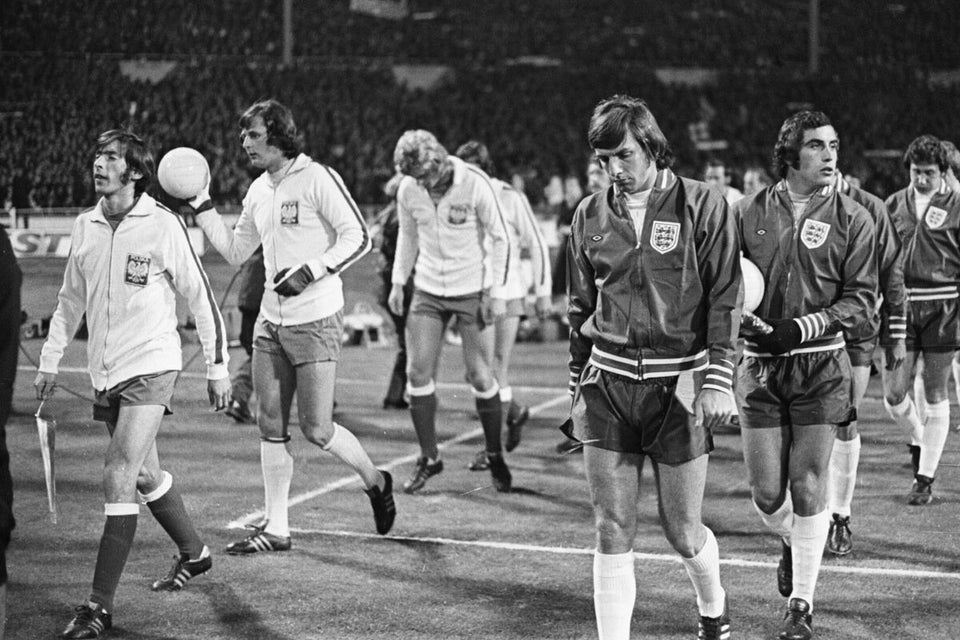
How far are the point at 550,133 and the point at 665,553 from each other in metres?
16.9

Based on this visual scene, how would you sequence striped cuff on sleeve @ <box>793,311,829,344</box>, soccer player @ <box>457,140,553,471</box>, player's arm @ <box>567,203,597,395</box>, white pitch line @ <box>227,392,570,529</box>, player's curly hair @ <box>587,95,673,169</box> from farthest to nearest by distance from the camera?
soccer player @ <box>457,140,553,471</box>, white pitch line @ <box>227,392,570,529</box>, striped cuff on sleeve @ <box>793,311,829,344</box>, player's arm @ <box>567,203,597,395</box>, player's curly hair @ <box>587,95,673,169</box>

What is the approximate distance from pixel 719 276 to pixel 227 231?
9.00 feet

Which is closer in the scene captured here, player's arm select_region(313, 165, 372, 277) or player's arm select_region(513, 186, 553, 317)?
player's arm select_region(313, 165, 372, 277)

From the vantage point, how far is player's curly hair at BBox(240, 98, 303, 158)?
19.9 feet

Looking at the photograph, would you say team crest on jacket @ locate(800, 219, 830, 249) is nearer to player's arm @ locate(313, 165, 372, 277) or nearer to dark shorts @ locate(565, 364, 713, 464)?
dark shorts @ locate(565, 364, 713, 464)

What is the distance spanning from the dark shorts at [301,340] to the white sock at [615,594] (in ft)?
7.60

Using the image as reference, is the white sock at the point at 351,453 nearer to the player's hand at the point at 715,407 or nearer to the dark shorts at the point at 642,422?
the dark shorts at the point at 642,422

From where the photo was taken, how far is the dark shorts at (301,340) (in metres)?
6.16

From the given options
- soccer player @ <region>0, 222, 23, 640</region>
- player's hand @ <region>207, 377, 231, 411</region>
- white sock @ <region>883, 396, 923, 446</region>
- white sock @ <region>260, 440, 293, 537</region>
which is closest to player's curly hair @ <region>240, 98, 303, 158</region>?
player's hand @ <region>207, 377, 231, 411</region>

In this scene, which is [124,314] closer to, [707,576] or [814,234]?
[707,576]

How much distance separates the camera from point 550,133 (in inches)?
888

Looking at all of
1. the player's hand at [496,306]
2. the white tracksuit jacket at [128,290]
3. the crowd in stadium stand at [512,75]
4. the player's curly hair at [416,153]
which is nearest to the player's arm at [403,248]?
the player's curly hair at [416,153]

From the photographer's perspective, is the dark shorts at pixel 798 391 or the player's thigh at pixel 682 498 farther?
the dark shorts at pixel 798 391

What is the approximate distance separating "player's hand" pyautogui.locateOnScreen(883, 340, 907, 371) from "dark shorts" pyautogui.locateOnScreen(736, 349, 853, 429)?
1265 millimetres
